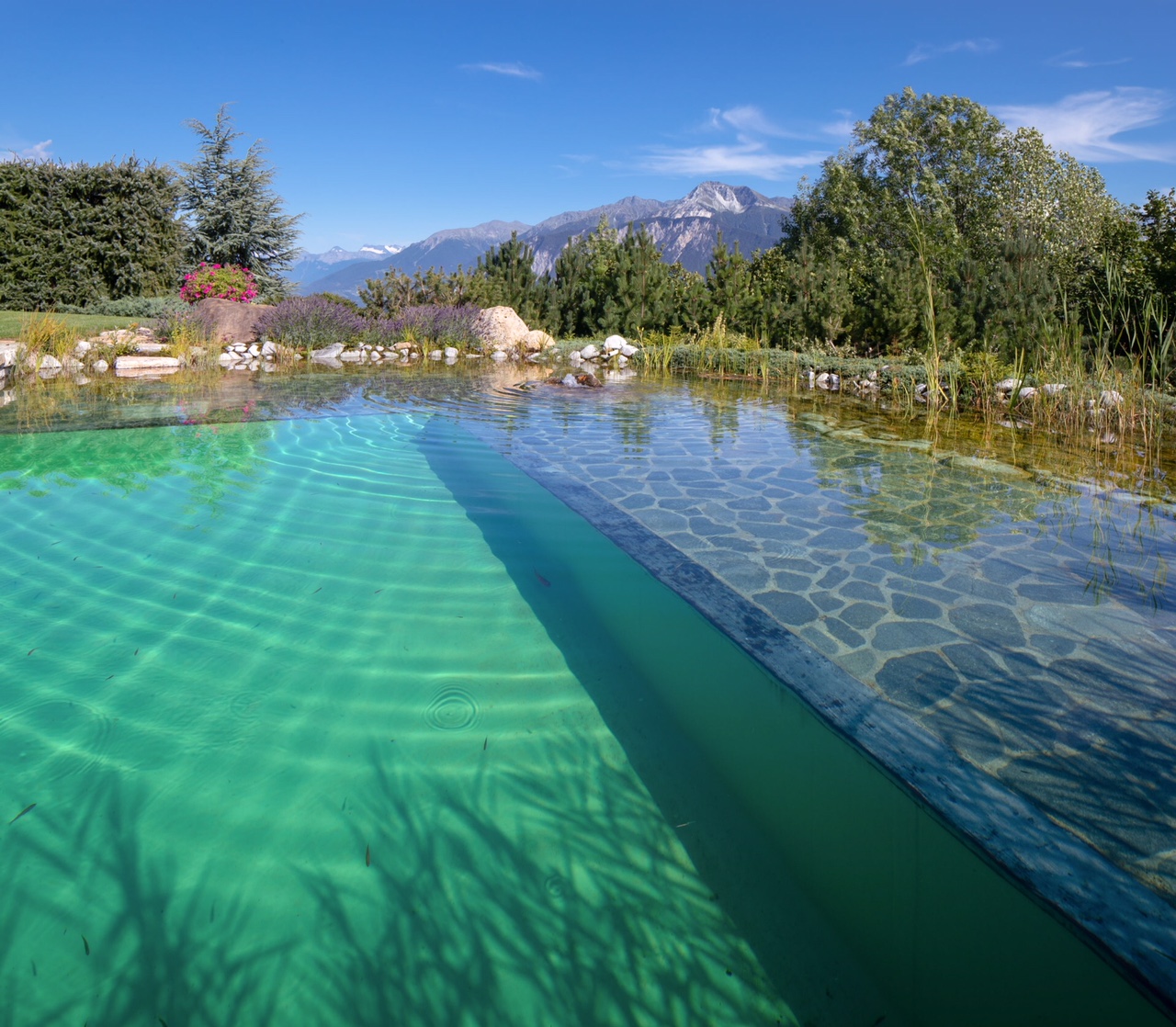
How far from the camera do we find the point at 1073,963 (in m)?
1.54

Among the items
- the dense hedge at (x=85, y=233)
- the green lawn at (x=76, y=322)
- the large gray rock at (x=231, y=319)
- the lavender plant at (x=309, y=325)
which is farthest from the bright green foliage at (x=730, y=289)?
the dense hedge at (x=85, y=233)

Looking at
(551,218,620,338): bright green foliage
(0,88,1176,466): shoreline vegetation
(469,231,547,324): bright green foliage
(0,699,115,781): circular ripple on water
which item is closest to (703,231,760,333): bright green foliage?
(0,88,1176,466): shoreline vegetation

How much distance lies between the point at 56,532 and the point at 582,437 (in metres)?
4.49

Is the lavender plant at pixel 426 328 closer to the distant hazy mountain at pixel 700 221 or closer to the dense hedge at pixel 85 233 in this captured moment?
the dense hedge at pixel 85 233

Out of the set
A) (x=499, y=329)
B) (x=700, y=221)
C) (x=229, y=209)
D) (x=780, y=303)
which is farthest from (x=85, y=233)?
(x=700, y=221)

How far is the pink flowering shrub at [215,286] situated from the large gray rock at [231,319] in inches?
40.1

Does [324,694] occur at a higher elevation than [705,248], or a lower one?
lower

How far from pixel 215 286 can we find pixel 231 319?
2.03 metres

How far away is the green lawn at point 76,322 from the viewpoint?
42.8 ft

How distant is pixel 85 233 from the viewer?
17.4m

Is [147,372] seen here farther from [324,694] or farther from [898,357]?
[898,357]

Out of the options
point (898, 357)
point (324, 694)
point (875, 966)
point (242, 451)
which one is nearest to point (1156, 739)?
point (875, 966)

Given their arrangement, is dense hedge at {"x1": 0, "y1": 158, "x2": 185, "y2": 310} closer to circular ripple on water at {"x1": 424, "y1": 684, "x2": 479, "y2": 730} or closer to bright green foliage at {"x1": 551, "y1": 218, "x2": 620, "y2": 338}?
bright green foliage at {"x1": 551, "y1": 218, "x2": 620, "y2": 338}

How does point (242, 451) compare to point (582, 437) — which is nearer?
point (242, 451)
